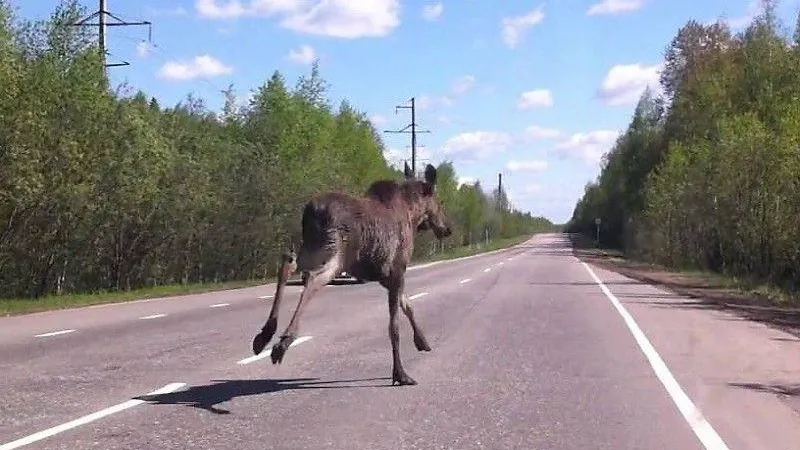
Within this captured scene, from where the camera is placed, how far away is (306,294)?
9.09 metres

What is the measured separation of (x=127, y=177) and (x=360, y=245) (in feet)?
74.1

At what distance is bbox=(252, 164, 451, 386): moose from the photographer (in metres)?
9.20

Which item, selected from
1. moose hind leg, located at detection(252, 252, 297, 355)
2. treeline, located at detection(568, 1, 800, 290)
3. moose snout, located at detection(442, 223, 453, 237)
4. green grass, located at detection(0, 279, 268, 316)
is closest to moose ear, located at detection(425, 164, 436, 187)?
moose snout, located at detection(442, 223, 453, 237)

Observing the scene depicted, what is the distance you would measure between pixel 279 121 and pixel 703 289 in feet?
93.1

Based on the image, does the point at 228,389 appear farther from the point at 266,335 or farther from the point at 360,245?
the point at 360,245

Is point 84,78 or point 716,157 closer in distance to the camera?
point 84,78

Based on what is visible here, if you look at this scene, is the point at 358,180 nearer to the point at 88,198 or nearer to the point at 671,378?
the point at 88,198

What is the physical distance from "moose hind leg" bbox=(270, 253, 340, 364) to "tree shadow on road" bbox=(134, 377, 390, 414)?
721mm

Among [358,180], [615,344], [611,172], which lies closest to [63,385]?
[615,344]

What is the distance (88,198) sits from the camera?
96.6 ft

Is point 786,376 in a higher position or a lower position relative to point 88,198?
lower

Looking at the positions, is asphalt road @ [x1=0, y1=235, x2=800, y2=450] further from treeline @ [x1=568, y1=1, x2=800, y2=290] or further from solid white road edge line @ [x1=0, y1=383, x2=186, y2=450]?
treeline @ [x1=568, y1=1, x2=800, y2=290]

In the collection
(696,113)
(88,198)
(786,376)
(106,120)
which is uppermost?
(696,113)

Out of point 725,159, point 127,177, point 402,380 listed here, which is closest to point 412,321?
point 402,380
